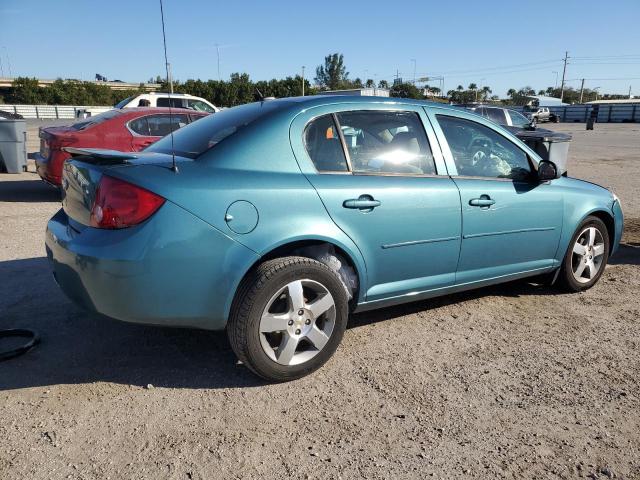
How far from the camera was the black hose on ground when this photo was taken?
10.7 feet

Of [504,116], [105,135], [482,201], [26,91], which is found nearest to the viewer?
[482,201]

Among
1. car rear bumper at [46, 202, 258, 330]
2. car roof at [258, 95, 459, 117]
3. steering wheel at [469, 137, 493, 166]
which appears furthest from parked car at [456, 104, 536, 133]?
car rear bumper at [46, 202, 258, 330]

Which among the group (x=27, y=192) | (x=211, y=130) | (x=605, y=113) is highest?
(x=211, y=130)

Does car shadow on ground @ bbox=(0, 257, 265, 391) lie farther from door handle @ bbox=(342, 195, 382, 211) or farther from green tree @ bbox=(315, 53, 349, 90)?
green tree @ bbox=(315, 53, 349, 90)

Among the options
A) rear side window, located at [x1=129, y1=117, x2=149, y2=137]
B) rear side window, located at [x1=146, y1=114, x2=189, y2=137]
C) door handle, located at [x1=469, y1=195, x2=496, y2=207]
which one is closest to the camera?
door handle, located at [x1=469, y1=195, x2=496, y2=207]

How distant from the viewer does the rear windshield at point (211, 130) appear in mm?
3209

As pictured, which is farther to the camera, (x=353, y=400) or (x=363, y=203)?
(x=363, y=203)

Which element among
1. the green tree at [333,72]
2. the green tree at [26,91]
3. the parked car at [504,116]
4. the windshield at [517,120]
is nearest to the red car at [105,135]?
the parked car at [504,116]

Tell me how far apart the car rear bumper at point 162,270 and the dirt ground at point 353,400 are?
0.50 metres

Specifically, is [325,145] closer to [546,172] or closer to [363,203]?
[363,203]

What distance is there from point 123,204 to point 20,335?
61.7 inches

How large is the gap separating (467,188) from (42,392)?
2948 mm

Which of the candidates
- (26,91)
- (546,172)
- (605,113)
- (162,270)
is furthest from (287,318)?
(605,113)

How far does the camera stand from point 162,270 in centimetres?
270
